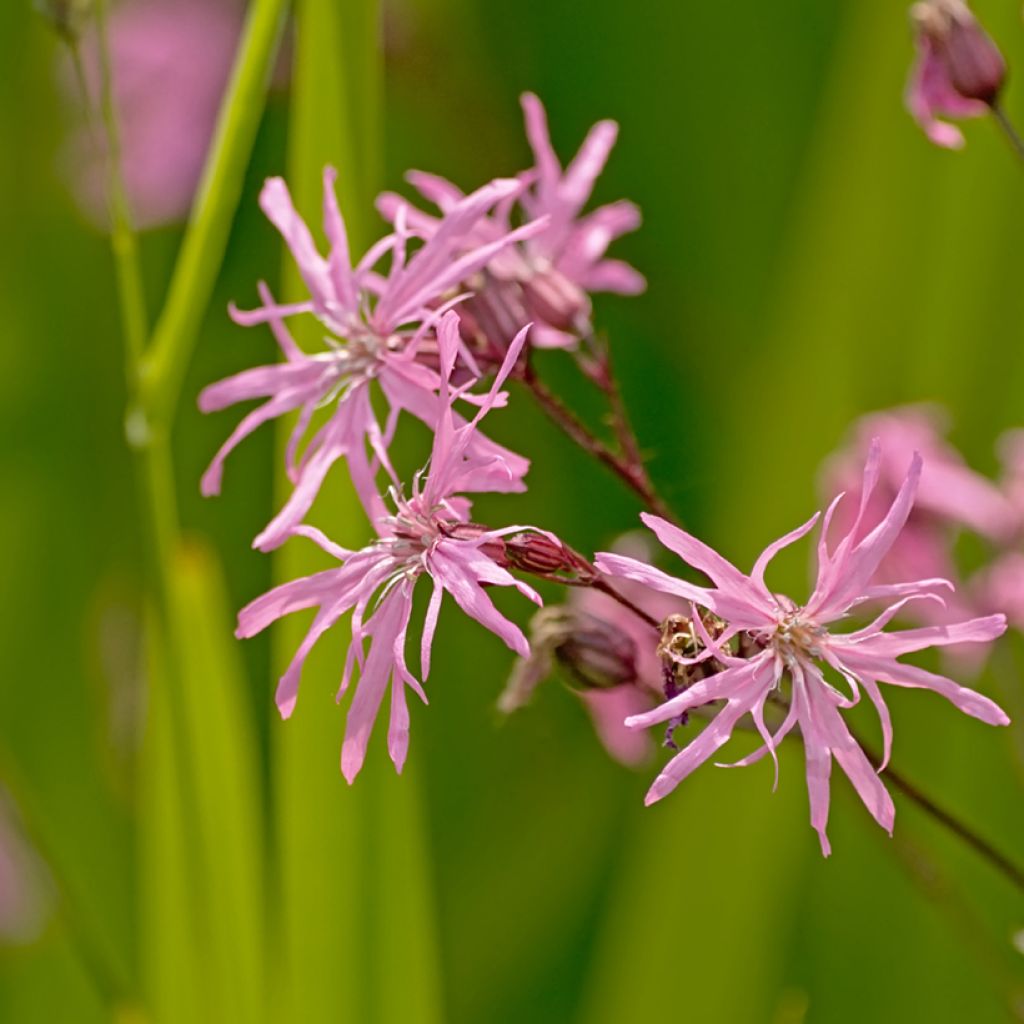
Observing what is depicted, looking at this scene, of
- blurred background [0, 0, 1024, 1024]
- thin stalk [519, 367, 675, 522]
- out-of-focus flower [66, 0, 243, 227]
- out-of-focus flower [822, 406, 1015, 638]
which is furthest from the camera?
out-of-focus flower [66, 0, 243, 227]

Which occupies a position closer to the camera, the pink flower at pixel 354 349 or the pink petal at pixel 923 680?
the pink petal at pixel 923 680

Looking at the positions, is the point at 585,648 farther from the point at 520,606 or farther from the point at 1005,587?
the point at 520,606

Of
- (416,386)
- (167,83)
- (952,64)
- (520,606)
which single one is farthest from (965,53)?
(167,83)

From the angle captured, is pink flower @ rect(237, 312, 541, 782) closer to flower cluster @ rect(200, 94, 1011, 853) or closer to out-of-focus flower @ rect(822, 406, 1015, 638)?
flower cluster @ rect(200, 94, 1011, 853)

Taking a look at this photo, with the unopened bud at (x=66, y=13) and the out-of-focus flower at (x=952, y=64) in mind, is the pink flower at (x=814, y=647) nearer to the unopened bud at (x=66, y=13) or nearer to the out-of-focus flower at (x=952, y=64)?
the out-of-focus flower at (x=952, y=64)

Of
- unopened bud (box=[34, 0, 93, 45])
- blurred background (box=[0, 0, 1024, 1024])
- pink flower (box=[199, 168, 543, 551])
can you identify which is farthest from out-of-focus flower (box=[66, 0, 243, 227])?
pink flower (box=[199, 168, 543, 551])

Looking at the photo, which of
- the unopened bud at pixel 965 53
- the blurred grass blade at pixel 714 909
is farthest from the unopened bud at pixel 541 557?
the blurred grass blade at pixel 714 909
